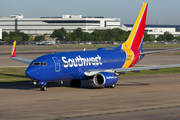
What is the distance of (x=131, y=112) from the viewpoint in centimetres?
2478

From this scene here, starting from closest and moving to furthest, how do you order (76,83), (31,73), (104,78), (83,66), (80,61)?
(31,73)
(104,78)
(80,61)
(83,66)
(76,83)

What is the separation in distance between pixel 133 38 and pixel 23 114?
85.4 ft

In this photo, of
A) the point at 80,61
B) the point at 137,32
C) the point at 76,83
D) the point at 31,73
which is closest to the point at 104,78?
the point at 80,61

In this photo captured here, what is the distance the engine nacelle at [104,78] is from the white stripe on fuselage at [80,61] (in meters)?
2.49

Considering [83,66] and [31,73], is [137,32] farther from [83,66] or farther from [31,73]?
[31,73]

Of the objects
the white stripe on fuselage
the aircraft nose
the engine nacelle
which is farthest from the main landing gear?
the aircraft nose

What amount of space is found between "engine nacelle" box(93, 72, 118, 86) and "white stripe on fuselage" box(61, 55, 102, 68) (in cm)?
249

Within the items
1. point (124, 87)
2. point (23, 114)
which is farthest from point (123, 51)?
point (23, 114)

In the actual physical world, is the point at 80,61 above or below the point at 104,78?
above

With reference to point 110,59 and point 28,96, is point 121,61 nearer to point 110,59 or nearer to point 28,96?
point 110,59

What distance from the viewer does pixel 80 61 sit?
3822cm

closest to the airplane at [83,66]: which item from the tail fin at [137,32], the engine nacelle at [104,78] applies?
the engine nacelle at [104,78]

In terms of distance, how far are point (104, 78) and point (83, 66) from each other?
3.50 m

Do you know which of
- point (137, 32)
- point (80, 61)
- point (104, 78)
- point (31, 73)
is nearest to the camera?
point (31, 73)
